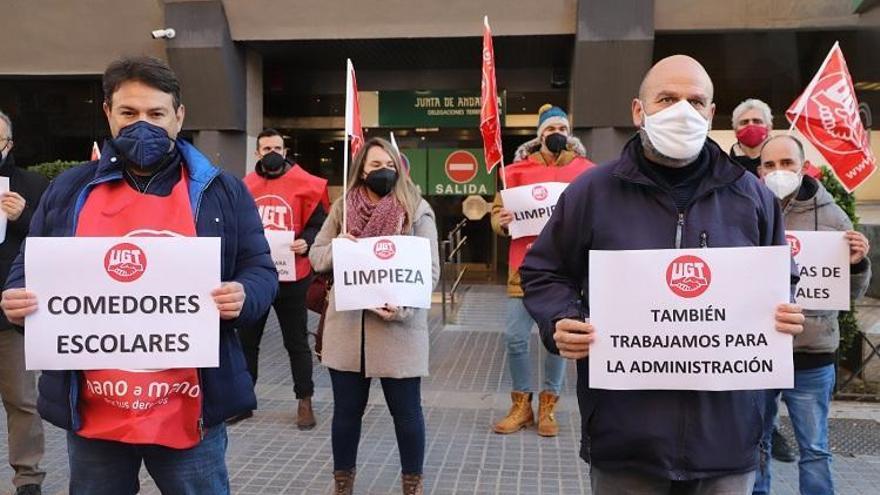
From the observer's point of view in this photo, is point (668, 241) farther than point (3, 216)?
No

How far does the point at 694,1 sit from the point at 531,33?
93.8 inches

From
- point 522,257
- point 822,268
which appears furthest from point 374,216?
point 822,268

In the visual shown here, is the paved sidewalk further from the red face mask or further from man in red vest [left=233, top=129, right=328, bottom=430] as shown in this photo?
the red face mask

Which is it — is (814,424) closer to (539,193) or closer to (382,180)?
(539,193)

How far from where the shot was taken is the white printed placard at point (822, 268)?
3.60 meters

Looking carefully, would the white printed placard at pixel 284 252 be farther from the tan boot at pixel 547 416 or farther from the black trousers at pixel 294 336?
the tan boot at pixel 547 416

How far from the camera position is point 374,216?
A: 4207 mm

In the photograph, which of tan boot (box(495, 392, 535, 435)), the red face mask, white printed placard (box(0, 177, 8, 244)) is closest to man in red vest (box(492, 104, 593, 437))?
tan boot (box(495, 392, 535, 435))

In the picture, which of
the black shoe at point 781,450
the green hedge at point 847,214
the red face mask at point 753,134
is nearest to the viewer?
the red face mask at point 753,134

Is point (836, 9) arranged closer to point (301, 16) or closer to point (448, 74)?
point (448, 74)

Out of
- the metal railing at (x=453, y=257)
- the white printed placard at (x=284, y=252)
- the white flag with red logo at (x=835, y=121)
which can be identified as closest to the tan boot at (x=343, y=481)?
the white printed placard at (x=284, y=252)

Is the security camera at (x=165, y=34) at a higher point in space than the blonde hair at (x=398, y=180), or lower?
higher

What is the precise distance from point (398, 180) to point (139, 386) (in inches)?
87.3

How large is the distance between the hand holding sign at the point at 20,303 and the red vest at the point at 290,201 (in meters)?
3.25
